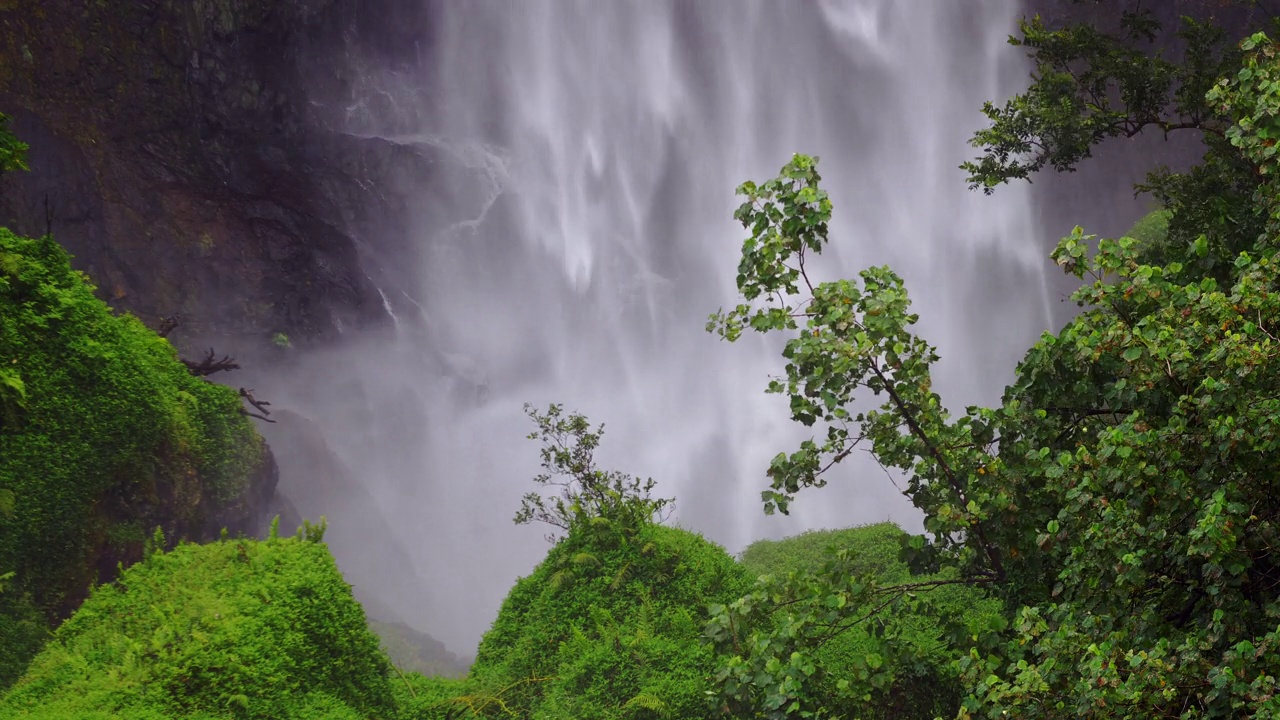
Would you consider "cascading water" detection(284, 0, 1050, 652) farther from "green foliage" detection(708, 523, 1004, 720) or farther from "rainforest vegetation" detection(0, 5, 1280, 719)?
"green foliage" detection(708, 523, 1004, 720)

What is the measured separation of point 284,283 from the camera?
29109mm

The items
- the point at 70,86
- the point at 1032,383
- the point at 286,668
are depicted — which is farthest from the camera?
the point at 70,86

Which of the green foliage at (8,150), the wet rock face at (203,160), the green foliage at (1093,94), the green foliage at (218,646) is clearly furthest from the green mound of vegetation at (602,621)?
the wet rock face at (203,160)

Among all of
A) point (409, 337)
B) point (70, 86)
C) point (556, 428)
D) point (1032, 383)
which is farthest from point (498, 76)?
point (1032, 383)

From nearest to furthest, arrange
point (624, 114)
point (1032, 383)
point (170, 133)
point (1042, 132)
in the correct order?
point (1032, 383)
point (1042, 132)
point (170, 133)
point (624, 114)

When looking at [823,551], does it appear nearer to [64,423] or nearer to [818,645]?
[818,645]

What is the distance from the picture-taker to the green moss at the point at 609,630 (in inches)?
303

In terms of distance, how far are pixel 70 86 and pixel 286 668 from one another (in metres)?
22.7

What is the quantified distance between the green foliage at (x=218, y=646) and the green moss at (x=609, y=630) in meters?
1.43

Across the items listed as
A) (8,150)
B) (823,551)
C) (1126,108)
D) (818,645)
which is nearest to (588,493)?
(818,645)

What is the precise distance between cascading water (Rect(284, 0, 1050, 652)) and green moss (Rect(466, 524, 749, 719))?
61.7ft

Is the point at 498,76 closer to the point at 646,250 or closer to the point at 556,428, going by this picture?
the point at 646,250

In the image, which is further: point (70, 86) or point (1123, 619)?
point (70, 86)

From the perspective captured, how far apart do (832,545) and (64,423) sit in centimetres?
713
